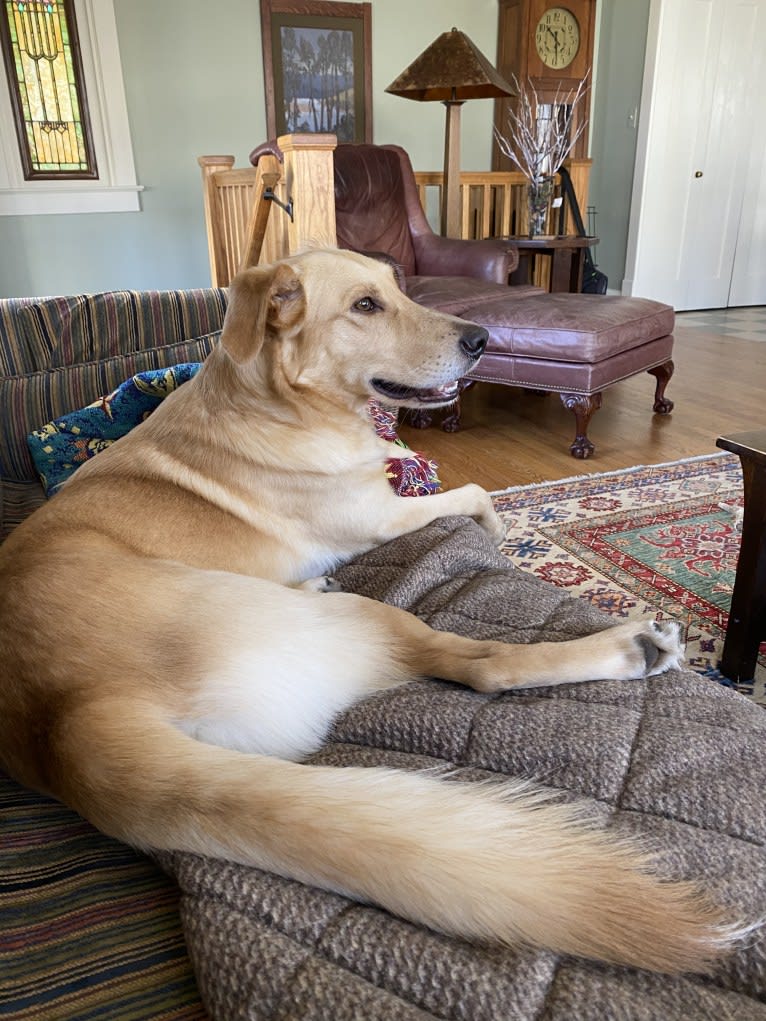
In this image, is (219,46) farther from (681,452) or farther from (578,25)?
(681,452)

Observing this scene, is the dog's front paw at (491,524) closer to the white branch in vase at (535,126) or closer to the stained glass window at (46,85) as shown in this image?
the white branch in vase at (535,126)

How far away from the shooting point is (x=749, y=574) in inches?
57.4

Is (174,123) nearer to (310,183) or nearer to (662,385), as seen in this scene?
(310,183)

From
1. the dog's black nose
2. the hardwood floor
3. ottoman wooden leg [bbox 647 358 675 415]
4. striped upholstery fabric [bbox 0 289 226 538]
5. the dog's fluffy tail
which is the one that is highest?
the dog's black nose

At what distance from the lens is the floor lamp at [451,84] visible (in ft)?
13.7

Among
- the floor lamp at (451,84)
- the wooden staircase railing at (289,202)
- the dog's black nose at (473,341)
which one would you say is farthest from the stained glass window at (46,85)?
the dog's black nose at (473,341)

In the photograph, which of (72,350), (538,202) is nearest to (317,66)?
(538,202)

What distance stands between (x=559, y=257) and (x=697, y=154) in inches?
113

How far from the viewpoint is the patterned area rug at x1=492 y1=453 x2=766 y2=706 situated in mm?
1784

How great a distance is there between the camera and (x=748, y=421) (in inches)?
133

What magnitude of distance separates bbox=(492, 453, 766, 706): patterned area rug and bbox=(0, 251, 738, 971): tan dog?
1.54 ft

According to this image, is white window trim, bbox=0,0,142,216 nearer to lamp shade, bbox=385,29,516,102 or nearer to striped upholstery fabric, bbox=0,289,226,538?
lamp shade, bbox=385,29,516,102

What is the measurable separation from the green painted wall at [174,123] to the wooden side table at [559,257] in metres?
2.02

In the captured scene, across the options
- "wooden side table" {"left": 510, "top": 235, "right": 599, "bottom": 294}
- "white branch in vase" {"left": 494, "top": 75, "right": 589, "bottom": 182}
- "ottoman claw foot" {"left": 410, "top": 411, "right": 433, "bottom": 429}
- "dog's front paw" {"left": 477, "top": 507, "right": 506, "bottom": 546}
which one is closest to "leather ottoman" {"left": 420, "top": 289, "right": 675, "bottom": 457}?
"ottoman claw foot" {"left": 410, "top": 411, "right": 433, "bottom": 429}
